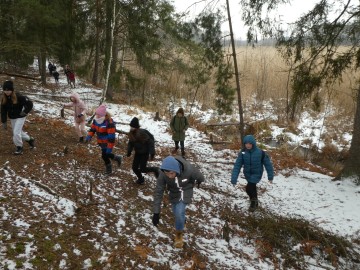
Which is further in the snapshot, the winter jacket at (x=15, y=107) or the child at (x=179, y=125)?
the child at (x=179, y=125)

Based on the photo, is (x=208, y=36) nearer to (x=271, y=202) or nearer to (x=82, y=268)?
(x=271, y=202)

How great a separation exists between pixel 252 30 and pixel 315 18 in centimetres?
193

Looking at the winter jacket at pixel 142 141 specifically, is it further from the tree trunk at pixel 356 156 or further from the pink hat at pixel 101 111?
the tree trunk at pixel 356 156

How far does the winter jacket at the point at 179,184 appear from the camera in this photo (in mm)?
4910

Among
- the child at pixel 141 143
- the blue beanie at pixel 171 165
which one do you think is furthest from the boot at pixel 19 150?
the blue beanie at pixel 171 165

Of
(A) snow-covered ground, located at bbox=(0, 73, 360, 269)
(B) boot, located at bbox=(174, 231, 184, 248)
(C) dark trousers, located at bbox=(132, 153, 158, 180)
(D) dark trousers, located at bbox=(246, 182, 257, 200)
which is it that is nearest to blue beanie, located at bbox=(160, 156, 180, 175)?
(B) boot, located at bbox=(174, 231, 184, 248)

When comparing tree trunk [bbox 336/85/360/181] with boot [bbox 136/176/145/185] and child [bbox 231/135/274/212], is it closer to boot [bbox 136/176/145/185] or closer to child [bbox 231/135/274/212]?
child [bbox 231/135/274/212]

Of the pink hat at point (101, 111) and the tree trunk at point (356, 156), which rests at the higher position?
the pink hat at point (101, 111)

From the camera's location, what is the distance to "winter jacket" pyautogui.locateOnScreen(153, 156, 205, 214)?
16.1 ft

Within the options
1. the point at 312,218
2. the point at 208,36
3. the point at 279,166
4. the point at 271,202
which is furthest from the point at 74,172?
the point at 279,166

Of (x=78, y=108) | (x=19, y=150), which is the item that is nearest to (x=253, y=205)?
(x=78, y=108)

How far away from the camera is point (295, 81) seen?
9297 millimetres

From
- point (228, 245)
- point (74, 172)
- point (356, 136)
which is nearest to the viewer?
point (228, 245)

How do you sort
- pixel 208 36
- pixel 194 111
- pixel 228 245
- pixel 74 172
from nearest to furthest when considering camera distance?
pixel 228 245
pixel 74 172
pixel 208 36
pixel 194 111
